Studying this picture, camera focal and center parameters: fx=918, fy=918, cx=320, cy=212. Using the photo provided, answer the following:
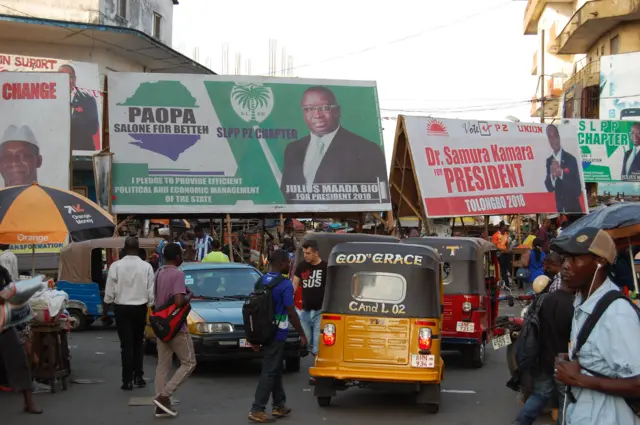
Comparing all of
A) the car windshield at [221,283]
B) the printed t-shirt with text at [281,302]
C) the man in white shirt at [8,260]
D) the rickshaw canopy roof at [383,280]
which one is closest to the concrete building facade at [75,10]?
the car windshield at [221,283]

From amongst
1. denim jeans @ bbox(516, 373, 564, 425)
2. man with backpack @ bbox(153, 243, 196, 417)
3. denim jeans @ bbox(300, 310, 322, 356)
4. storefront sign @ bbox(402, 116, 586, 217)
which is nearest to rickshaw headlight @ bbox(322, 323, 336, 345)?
man with backpack @ bbox(153, 243, 196, 417)

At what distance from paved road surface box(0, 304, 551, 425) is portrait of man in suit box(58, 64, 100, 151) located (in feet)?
48.0

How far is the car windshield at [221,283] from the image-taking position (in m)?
14.1

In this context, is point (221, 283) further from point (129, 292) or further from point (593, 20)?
point (593, 20)

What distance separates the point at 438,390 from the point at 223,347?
11.4 ft

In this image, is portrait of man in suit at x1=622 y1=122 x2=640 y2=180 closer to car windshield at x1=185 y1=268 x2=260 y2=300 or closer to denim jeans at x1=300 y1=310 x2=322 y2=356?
car windshield at x1=185 y1=268 x2=260 y2=300

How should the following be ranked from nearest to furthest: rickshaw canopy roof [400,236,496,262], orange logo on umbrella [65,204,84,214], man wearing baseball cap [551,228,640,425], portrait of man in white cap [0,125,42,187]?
man wearing baseball cap [551,228,640,425]
orange logo on umbrella [65,204,84,214]
rickshaw canopy roof [400,236,496,262]
portrait of man in white cap [0,125,42,187]

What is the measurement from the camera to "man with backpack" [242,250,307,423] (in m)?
9.64

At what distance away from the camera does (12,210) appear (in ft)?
37.8

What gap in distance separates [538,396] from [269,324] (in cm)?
284

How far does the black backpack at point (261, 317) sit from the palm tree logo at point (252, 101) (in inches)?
570

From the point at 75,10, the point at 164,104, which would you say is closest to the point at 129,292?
the point at 164,104

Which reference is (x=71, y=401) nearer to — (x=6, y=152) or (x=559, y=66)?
(x=6, y=152)

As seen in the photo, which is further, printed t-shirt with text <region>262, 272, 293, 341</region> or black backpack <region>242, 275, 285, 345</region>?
printed t-shirt with text <region>262, 272, 293, 341</region>
